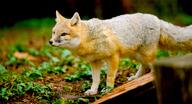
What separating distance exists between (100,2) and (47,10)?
2581 mm

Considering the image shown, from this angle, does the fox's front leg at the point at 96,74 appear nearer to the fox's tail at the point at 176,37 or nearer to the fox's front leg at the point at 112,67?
the fox's front leg at the point at 112,67

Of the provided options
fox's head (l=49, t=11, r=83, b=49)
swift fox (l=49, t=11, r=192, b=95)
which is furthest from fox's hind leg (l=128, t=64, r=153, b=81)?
fox's head (l=49, t=11, r=83, b=49)

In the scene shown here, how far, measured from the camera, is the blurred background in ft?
50.0

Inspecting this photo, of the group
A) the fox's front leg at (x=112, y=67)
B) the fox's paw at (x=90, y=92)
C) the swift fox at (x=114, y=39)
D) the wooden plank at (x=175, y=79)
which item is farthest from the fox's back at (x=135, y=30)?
the wooden plank at (x=175, y=79)

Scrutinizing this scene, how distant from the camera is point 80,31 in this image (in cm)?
791

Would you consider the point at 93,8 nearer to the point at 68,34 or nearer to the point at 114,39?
the point at 114,39

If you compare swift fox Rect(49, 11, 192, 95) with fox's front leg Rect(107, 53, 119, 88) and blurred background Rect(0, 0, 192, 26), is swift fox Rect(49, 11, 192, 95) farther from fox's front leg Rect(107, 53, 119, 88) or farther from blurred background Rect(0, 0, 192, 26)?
blurred background Rect(0, 0, 192, 26)

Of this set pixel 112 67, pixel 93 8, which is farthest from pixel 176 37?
pixel 93 8

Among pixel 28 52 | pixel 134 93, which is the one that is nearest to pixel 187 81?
pixel 134 93

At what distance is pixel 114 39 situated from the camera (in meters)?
8.09

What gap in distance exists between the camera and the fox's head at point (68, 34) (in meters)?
7.79

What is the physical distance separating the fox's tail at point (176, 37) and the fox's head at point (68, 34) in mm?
1387

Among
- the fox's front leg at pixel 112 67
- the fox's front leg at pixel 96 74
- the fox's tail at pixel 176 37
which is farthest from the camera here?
the fox's tail at pixel 176 37

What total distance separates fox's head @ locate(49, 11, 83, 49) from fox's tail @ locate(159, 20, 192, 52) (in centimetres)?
139
